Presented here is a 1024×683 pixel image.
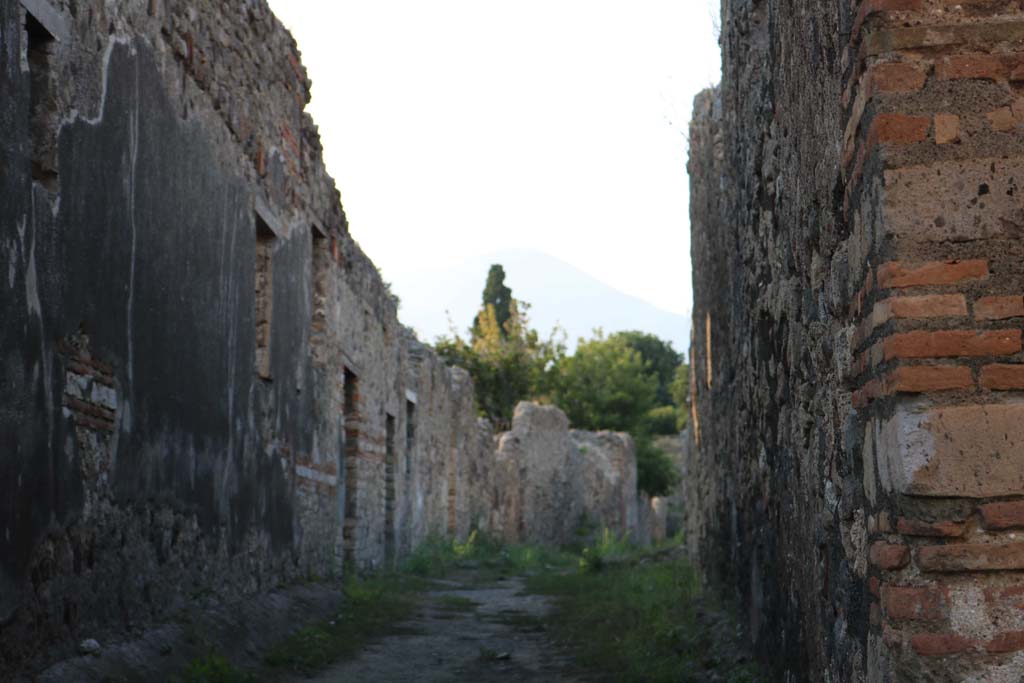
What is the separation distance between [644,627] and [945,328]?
17.6ft

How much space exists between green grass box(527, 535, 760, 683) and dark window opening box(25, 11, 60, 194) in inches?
144

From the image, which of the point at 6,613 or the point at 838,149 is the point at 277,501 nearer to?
the point at 6,613

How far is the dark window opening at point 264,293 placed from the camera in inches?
352

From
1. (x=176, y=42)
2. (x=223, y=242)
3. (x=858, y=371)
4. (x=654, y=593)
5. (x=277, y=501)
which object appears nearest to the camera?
(x=858, y=371)

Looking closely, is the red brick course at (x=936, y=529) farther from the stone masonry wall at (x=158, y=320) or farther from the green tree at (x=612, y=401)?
the green tree at (x=612, y=401)

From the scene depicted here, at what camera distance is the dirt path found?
672cm

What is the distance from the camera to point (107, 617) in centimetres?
540

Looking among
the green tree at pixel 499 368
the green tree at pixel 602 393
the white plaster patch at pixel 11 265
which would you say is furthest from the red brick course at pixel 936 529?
the green tree at pixel 602 393

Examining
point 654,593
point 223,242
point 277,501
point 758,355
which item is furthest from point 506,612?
point 758,355

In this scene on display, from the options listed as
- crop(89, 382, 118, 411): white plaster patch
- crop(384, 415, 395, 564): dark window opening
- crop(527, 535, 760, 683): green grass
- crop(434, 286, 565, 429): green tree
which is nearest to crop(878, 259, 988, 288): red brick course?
crop(527, 535, 760, 683): green grass

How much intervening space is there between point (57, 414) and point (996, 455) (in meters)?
3.58

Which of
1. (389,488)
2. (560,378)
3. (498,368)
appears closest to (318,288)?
(389,488)

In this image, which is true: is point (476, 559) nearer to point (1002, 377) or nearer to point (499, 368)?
point (1002, 377)

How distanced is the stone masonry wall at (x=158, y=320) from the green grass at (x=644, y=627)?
7.28 feet
